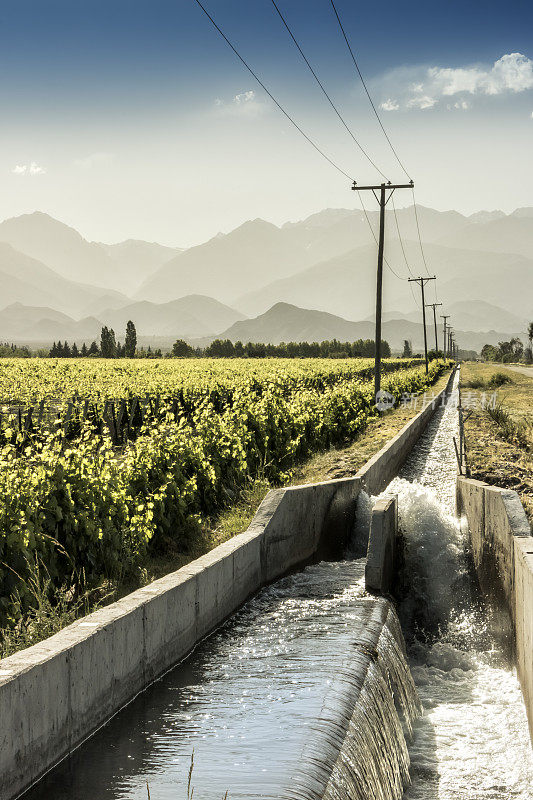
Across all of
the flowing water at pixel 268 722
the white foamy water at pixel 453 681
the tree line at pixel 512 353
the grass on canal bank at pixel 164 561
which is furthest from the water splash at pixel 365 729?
the tree line at pixel 512 353

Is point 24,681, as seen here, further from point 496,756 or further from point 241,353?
point 241,353

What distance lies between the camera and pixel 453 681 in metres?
7.58

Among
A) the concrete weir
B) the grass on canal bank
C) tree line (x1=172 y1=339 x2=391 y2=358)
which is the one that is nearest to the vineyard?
the grass on canal bank

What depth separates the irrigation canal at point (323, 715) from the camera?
174 inches

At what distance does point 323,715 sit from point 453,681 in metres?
3.01

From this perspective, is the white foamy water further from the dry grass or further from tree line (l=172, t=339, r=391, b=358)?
tree line (l=172, t=339, r=391, b=358)

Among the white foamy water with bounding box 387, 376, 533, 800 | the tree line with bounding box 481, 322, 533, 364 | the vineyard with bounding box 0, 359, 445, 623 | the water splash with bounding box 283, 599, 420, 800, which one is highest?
the tree line with bounding box 481, 322, 533, 364

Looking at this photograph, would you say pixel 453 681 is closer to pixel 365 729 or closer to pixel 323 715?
pixel 365 729

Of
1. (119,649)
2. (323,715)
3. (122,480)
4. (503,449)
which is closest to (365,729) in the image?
(323,715)

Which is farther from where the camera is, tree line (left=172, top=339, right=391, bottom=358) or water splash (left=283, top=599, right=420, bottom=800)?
tree line (left=172, top=339, right=391, bottom=358)

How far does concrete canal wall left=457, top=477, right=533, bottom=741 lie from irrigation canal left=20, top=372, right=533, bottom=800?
403 millimetres

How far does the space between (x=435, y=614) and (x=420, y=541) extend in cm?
179

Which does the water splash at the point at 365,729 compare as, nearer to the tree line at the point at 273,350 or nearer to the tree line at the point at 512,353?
the tree line at the point at 273,350

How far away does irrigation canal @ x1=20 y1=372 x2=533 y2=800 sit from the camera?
441cm
